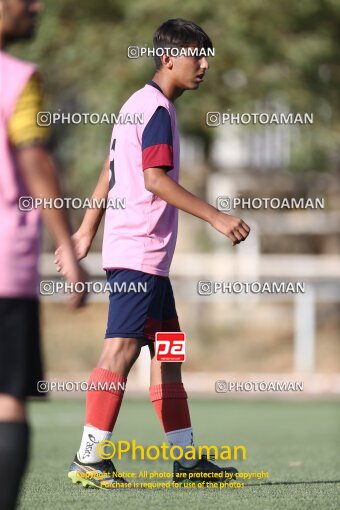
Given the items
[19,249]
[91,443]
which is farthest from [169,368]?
[19,249]

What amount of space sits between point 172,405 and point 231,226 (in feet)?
3.26

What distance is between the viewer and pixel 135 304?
584 centimetres

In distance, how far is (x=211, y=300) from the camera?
1858 centimetres

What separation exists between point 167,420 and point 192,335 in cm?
1214

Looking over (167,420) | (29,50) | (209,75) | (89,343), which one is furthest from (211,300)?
(167,420)

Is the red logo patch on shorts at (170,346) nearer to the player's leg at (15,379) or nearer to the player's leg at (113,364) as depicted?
the player's leg at (113,364)

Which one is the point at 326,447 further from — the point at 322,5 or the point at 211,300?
the point at 322,5

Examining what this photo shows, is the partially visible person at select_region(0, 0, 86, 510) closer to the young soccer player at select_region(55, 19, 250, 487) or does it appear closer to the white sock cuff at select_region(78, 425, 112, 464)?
the young soccer player at select_region(55, 19, 250, 487)

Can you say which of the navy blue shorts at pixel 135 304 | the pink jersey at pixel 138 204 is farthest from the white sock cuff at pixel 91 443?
the pink jersey at pixel 138 204

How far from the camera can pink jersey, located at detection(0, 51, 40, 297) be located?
4.04m

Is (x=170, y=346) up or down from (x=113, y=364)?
up

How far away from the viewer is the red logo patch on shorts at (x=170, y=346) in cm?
597

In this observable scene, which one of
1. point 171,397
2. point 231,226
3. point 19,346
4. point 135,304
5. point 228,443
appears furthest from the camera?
point 228,443

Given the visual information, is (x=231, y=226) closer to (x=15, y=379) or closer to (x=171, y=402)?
(x=171, y=402)
